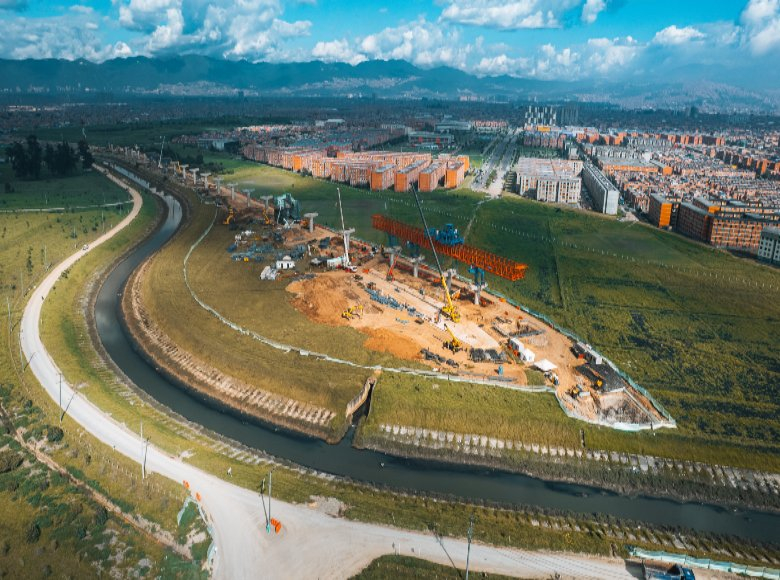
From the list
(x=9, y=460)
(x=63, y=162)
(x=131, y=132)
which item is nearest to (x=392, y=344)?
(x=9, y=460)

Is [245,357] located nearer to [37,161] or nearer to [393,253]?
[393,253]

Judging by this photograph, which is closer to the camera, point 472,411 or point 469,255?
point 472,411

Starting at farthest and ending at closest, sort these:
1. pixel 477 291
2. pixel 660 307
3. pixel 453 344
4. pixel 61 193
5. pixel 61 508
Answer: pixel 61 193 < pixel 660 307 < pixel 477 291 < pixel 453 344 < pixel 61 508

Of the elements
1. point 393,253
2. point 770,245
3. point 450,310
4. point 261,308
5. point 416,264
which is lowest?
point 261,308

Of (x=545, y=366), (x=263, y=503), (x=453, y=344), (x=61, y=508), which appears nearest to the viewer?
(x=61, y=508)

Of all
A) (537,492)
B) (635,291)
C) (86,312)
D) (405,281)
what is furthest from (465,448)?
(86,312)

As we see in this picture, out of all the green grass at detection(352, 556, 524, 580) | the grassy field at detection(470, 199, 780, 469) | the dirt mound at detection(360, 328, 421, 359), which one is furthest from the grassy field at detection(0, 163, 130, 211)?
the green grass at detection(352, 556, 524, 580)

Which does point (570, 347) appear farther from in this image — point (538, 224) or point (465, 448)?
point (538, 224)

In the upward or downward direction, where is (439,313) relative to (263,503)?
upward
